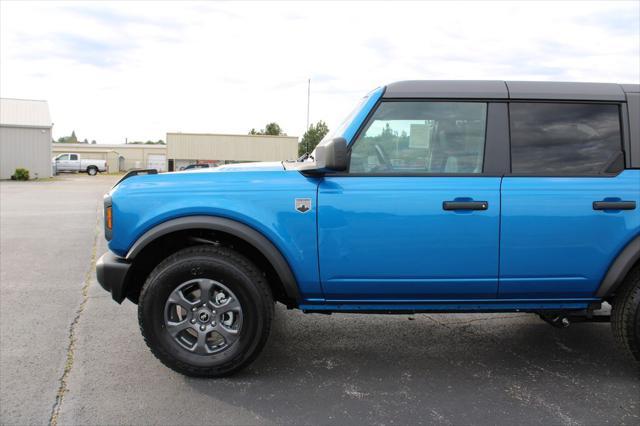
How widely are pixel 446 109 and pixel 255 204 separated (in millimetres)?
1381

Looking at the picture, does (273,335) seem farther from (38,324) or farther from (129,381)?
(38,324)

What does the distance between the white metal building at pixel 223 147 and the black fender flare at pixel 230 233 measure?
2779cm

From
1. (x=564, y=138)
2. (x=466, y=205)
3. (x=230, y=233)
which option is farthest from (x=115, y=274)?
(x=564, y=138)

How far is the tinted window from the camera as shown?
11.3ft

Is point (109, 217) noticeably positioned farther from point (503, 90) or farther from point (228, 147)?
point (228, 147)

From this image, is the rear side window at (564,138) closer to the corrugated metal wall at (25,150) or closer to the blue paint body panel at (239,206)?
the blue paint body panel at (239,206)

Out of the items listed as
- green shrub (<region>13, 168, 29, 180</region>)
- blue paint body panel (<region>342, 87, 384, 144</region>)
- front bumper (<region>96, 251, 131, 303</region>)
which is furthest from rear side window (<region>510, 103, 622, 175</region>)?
green shrub (<region>13, 168, 29, 180</region>)

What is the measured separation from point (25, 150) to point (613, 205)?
118 ft

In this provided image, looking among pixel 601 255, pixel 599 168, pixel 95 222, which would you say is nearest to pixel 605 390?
pixel 601 255

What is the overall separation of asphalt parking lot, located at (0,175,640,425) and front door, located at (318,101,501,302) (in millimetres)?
593

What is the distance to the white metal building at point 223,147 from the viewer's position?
103 feet

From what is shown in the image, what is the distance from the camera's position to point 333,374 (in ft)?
11.8

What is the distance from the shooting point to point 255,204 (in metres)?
3.38

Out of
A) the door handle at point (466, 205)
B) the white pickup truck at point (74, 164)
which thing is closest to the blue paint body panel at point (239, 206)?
the door handle at point (466, 205)
